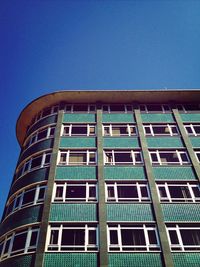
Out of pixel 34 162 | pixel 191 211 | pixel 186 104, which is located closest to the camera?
pixel 191 211

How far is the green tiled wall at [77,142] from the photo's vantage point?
63.9 feet

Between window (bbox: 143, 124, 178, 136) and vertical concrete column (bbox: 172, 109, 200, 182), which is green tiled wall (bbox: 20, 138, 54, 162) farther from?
vertical concrete column (bbox: 172, 109, 200, 182)

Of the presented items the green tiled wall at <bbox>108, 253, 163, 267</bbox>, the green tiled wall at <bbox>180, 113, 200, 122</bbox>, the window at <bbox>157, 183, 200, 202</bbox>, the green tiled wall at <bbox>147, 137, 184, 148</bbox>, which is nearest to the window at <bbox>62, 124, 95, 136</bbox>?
the green tiled wall at <bbox>147, 137, 184, 148</bbox>

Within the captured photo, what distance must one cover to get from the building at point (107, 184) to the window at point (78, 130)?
101 millimetres

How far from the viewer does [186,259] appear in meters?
12.8

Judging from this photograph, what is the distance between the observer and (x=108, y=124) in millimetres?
21625

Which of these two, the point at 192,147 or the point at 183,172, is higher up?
the point at 192,147

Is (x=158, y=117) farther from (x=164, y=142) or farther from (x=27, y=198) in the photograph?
(x=27, y=198)

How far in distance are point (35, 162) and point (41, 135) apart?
317 cm

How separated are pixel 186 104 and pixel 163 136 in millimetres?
5805

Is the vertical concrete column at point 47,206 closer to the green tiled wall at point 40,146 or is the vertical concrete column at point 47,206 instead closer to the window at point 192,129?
the green tiled wall at point 40,146

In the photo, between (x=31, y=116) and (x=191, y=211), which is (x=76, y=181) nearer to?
(x=191, y=211)

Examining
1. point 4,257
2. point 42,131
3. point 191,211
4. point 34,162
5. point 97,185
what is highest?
point 42,131

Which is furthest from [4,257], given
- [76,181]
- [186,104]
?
[186,104]
